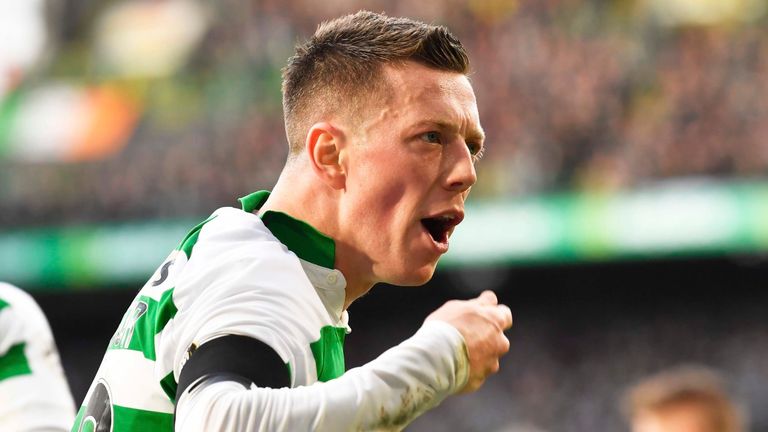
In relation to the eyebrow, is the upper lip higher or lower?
lower

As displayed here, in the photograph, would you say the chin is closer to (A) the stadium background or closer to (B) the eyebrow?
(B) the eyebrow

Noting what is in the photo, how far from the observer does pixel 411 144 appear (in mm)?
2488

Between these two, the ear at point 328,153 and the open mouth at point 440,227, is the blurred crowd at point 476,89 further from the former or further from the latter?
the ear at point 328,153

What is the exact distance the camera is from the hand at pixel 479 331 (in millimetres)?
2264

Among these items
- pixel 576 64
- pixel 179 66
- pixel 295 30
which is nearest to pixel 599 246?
pixel 576 64

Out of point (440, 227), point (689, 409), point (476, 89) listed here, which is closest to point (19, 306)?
point (440, 227)

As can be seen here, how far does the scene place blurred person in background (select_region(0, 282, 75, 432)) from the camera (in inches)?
127

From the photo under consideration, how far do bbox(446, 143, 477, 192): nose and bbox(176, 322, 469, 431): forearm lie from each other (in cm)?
37

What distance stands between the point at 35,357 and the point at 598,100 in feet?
38.9

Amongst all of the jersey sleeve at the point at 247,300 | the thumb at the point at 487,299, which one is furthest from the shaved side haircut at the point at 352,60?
the thumb at the point at 487,299

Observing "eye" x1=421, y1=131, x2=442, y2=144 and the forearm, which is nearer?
the forearm

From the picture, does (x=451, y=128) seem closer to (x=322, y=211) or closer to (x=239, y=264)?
(x=322, y=211)

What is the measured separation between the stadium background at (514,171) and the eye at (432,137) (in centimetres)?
1204

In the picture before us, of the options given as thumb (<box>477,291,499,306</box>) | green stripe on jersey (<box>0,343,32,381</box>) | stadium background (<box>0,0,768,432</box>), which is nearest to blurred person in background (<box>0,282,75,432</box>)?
green stripe on jersey (<box>0,343,32,381</box>)
